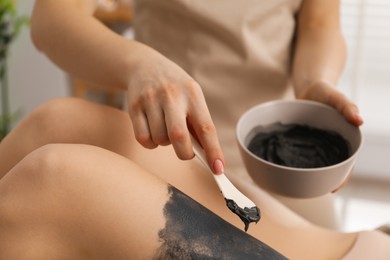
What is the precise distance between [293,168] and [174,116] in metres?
0.19

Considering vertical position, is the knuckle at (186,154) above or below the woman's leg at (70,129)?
above

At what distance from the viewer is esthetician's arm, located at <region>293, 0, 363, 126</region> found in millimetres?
1006

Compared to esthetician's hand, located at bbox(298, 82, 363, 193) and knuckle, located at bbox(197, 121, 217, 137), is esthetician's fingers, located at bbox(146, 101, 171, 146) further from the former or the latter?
esthetician's hand, located at bbox(298, 82, 363, 193)

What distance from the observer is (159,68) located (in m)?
0.69

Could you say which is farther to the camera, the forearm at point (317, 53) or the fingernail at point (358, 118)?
the forearm at point (317, 53)

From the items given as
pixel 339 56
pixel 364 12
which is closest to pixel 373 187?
pixel 364 12

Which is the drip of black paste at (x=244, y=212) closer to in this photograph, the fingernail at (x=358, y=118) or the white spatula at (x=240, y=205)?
the white spatula at (x=240, y=205)

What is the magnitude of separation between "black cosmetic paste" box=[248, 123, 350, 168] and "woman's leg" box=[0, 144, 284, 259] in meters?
0.22

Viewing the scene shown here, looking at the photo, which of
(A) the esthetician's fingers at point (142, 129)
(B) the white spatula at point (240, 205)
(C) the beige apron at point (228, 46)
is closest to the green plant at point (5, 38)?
(C) the beige apron at point (228, 46)

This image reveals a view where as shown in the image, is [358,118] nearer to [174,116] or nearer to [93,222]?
[174,116]

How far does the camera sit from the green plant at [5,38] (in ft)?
6.94

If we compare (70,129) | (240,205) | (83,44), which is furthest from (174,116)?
(83,44)

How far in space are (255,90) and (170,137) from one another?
0.54 metres

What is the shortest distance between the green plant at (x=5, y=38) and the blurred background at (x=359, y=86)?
81mm
